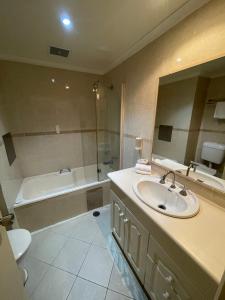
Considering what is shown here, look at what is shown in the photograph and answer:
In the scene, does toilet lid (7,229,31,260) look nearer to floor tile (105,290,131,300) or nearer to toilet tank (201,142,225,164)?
floor tile (105,290,131,300)

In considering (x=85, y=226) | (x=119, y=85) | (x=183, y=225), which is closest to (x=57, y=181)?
(x=85, y=226)

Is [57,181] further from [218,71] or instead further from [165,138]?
[218,71]

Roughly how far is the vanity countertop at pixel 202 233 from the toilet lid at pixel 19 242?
108cm

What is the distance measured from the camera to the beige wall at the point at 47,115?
6.60 feet

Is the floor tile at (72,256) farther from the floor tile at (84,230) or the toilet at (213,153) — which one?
the toilet at (213,153)

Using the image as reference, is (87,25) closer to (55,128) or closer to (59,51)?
(59,51)

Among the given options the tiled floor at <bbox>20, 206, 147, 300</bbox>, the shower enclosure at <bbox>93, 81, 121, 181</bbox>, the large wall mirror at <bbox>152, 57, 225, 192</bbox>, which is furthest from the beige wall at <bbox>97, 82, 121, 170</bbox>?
the tiled floor at <bbox>20, 206, 147, 300</bbox>

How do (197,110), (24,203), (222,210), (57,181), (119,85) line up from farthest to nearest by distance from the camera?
1. (57,181)
2. (119,85)
3. (24,203)
4. (197,110)
5. (222,210)

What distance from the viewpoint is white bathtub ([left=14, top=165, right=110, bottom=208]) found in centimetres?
211

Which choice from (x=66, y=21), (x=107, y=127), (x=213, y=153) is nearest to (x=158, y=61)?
(x=66, y=21)

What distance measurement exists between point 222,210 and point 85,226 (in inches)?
64.4

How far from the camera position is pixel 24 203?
165 centimetres

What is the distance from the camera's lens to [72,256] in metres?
1.50

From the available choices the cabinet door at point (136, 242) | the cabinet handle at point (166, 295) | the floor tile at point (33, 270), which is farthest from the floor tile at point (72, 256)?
the cabinet handle at point (166, 295)
